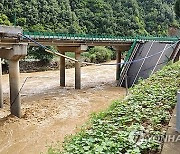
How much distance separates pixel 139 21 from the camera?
6538 centimetres

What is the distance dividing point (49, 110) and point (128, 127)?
12.3 m

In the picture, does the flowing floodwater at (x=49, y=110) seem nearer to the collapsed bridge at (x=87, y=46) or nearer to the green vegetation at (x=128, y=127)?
the collapsed bridge at (x=87, y=46)

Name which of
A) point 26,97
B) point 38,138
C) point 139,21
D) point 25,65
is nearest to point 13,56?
point 38,138

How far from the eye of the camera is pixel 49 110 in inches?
669

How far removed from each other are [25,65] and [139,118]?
32394 mm

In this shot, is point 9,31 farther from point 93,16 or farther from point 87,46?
point 93,16

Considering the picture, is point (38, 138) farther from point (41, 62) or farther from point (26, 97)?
point (41, 62)

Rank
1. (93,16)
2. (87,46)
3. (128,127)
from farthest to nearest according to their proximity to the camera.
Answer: (93,16), (87,46), (128,127)

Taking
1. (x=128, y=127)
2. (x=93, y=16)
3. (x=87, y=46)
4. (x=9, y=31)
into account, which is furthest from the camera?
(x=93, y=16)

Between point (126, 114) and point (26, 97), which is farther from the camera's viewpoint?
point (26, 97)

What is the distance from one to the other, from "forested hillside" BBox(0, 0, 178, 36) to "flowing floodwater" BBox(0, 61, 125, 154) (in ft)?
65.2

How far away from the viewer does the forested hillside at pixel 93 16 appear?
47250 mm
